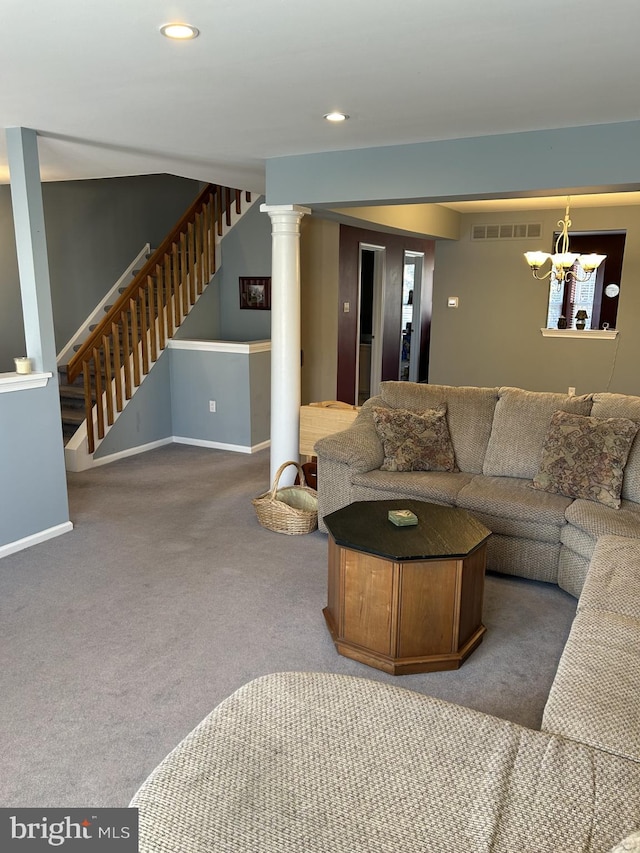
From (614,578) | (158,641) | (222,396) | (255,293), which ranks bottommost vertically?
(158,641)

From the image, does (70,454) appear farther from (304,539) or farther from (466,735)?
(466,735)

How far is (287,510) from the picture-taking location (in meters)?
4.05

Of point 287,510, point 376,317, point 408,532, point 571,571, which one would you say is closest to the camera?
point 408,532

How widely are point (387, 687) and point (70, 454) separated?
428 centimetres

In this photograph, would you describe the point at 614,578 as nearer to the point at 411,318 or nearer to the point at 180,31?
the point at 180,31

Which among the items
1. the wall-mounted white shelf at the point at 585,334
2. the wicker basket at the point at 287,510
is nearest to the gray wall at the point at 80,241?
the wicker basket at the point at 287,510

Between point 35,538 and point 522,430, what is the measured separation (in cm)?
301

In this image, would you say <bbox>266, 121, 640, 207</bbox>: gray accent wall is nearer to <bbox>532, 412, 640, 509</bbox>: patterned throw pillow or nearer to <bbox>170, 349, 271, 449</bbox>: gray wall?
<bbox>532, 412, 640, 509</bbox>: patterned throw pillow

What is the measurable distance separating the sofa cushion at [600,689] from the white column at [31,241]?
3.27 metres

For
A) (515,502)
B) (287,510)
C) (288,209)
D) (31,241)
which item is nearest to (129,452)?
(287,510)

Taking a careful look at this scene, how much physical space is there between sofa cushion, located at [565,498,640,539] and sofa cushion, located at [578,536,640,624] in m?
0.10

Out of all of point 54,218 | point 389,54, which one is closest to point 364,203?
point 389,54

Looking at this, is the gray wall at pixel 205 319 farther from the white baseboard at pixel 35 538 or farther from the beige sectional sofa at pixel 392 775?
the beige sectional sofa at pixel 392 775

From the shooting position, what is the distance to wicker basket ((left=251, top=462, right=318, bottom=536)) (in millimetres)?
4047
